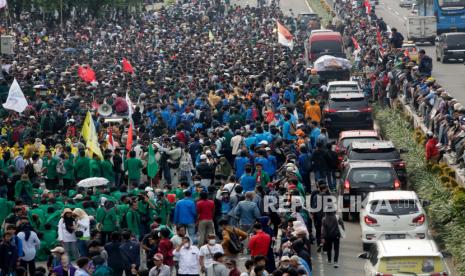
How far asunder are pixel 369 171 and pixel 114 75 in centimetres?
1894

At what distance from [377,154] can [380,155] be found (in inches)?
3.4

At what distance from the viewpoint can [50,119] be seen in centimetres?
3444

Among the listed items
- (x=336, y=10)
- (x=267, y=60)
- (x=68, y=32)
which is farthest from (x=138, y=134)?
(x=336, y=10)

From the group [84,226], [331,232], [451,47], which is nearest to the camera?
[84,226]

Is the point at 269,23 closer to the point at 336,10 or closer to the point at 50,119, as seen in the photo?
the point at 336,10

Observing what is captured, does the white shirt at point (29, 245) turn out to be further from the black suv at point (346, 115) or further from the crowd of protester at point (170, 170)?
the black suv at point (346, 115)

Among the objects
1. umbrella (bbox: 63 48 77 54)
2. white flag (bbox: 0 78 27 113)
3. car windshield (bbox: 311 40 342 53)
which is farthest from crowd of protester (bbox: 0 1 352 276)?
umbrella (bbox: 63 48 77 54)

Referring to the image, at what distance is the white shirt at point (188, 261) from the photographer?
70.5ft

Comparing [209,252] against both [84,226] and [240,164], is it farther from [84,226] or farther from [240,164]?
[240,164]

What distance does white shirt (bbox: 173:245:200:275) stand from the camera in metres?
21.5

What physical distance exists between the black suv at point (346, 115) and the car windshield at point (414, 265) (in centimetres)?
1655

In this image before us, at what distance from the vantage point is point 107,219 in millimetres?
23828

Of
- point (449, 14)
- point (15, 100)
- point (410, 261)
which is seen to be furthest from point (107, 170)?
point (449, 14)

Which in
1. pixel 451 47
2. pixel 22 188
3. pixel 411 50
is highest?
pixel 22 188
